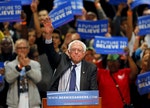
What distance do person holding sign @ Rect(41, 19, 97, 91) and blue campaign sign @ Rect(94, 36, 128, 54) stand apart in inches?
71.1

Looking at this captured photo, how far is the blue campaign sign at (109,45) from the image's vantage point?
8.74m

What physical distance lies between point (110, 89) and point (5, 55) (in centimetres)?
166

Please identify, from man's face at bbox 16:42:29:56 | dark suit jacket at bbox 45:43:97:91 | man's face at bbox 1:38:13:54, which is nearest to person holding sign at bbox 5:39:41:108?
man's face at bbox 16:42:29:56

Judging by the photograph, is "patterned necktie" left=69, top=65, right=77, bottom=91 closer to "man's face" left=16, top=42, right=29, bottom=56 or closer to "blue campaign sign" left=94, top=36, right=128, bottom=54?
"man's face" left=16, top=42, right=29, bottom=56

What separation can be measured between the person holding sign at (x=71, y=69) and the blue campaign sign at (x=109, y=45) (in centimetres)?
180

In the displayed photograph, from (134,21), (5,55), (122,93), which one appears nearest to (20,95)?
(5,55)

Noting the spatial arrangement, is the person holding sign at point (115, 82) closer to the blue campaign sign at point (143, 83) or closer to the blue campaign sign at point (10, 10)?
the blue campaign sign at point (143, 83)

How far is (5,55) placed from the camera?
28.3 feet

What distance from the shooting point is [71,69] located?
22.5 ft

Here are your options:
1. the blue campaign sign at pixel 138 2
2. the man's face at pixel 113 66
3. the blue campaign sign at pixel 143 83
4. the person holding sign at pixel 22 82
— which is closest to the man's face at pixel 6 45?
the person holding sign at pixel 22 82

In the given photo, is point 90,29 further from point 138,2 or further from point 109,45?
point 138,2

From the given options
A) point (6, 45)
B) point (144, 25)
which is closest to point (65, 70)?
point (6, 45)

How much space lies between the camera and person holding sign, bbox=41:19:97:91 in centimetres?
679

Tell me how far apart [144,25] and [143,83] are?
127cm
